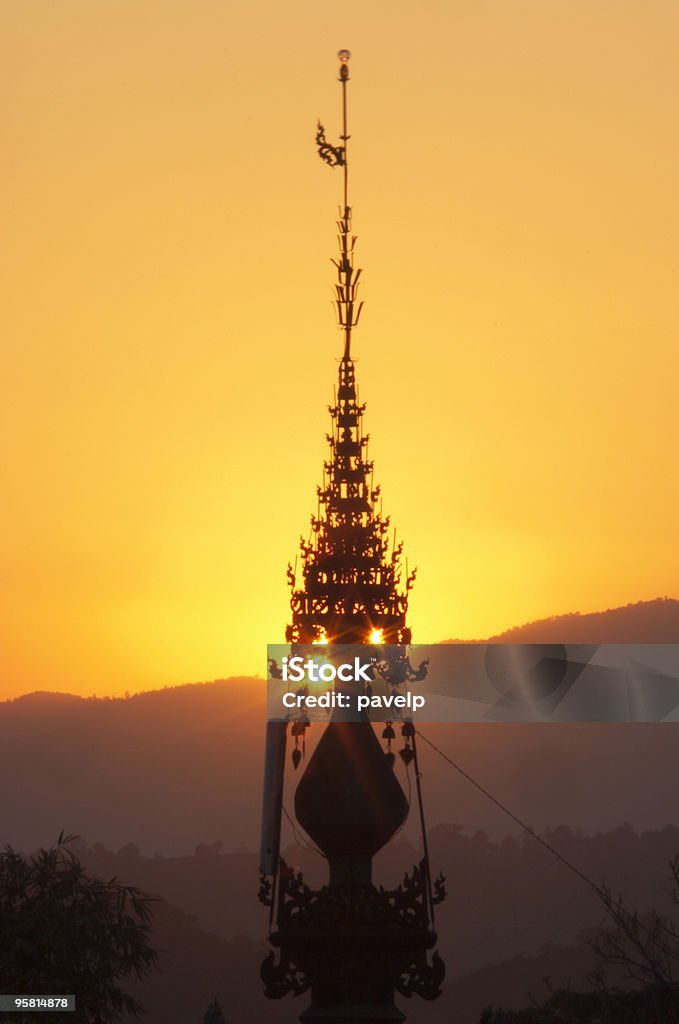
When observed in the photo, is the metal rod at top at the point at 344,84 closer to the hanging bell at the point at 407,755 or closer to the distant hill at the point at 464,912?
the hanging bell at the point at 407,755

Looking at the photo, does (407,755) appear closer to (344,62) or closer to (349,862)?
(349,862)

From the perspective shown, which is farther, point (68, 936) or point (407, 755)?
point (68, 936)

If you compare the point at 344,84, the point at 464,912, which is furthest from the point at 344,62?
the point at 464,912

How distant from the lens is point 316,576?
39.6 meters

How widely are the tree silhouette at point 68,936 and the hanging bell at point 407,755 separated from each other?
8.80 metres

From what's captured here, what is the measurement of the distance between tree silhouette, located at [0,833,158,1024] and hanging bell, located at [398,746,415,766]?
8803 millimetres

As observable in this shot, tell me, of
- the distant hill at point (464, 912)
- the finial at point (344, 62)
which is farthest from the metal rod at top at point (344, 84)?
the distant hill at point (464, 912)

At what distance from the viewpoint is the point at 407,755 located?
38188 mm

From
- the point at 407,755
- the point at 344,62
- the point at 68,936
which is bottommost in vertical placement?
the point at 68,936

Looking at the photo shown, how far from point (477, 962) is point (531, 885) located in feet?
16.2

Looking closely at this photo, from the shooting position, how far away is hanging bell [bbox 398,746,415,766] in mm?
38125

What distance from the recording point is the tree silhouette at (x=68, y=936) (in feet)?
138

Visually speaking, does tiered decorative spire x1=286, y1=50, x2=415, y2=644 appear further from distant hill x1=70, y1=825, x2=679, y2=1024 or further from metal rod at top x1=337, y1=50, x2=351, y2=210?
distant hill x1=70, y1=825, x2=679, y2=1024

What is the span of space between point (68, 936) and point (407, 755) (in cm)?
1003
